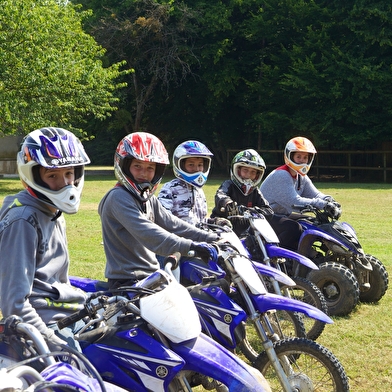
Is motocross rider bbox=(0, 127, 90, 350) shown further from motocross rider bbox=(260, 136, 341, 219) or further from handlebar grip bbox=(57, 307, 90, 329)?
motocross rider bbox=(260, 136, 341, 219)

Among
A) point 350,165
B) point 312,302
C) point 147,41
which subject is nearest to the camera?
point 312,302

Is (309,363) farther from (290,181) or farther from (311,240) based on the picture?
(290,181)

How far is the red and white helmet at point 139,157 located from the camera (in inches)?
177

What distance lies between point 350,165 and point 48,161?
29.8 metres

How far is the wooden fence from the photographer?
3159 centimetres

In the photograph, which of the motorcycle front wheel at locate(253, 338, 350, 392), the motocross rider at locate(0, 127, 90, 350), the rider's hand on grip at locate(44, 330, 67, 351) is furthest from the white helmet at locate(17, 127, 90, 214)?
the motorcycle front wheel at locate(253, 338, 350, 392)

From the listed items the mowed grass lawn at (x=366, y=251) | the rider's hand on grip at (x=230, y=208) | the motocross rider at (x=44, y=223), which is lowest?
the mowed grass lawn at (x=366, y=251)

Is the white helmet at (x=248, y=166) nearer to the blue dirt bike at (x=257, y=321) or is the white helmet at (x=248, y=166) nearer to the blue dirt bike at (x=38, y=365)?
the blue dirt bike at (x=257, y=321)

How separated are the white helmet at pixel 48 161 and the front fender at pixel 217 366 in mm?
938

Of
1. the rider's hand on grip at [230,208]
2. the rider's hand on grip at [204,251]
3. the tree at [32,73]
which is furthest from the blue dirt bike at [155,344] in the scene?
the tree at [32,73]

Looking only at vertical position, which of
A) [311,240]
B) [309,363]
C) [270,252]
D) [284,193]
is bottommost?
[311,240]

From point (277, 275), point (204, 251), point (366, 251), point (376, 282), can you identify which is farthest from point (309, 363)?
point (366, 251)

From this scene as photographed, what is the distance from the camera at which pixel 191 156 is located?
609 cm

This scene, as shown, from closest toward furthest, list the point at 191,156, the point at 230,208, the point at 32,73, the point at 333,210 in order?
the point at 191,156 < the point at 230,208 < the point at 333,210 < the point at 32,73
